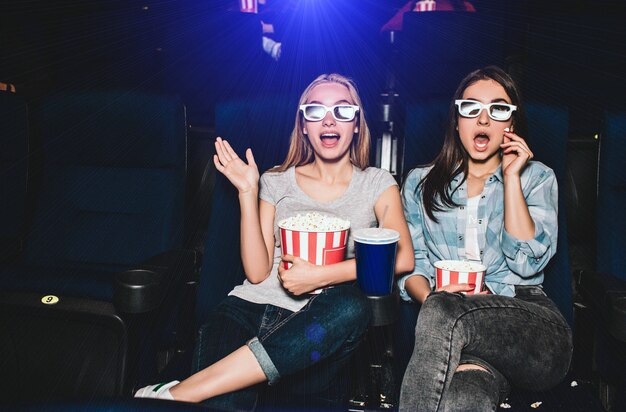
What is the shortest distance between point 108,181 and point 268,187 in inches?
27.0

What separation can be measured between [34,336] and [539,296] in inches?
60.0

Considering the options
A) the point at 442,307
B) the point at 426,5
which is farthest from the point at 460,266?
the point at 426,5

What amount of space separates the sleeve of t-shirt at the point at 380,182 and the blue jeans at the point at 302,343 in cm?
42

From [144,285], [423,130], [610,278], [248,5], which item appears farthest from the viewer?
[248,5]

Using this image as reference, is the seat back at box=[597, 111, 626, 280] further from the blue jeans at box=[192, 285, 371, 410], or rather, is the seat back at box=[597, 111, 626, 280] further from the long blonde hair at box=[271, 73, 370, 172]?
the blue jeans at box=[192, 285, 371, 410]

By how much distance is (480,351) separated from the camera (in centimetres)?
131

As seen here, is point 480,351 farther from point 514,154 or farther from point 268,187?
point 268,187

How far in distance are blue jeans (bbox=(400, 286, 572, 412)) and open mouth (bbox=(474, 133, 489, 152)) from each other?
0.48 m

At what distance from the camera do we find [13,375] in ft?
5.93

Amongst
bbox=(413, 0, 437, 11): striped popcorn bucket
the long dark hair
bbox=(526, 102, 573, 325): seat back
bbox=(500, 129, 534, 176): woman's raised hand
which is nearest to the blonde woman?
the long dark hair

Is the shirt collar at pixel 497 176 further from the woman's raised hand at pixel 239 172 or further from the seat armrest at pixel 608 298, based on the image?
the woman's raised hand at pixel 239 172

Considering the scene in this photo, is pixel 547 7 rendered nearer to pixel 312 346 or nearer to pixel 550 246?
pixel 550 246

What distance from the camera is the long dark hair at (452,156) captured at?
1660mm

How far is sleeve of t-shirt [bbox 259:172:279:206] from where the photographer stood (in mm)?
1805
